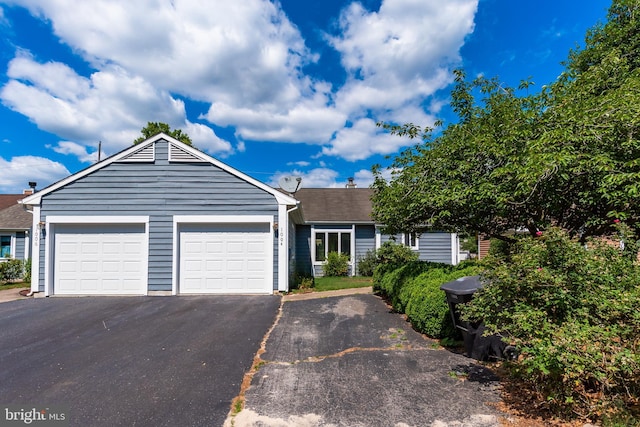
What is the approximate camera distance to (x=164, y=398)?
3533mm

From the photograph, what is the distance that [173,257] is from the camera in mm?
9820

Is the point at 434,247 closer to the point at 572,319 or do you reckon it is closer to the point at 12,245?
the point at 572,319

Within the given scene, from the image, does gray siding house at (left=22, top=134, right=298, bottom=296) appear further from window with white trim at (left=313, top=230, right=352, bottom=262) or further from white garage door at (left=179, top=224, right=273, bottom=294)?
window with white trim at (left=313, top=230, right=352, bottom=262)

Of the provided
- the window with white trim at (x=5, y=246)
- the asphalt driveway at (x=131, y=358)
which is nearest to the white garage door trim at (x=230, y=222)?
the asphalt driveway at (x=131, y=358)

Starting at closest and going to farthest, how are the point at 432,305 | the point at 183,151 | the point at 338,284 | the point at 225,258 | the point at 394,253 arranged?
1. the point at 432,305
2. the point at 225,258
3. the point at 183,151
4. the point at 338,284
5. the point at 394,253

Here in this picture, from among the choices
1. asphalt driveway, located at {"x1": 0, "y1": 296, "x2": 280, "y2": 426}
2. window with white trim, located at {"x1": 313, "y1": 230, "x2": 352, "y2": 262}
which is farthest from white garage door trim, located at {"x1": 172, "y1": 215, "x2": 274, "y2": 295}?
window with white trim, located at {"x1": 313, "y1": 230, "x2": 352, "y2": 262}

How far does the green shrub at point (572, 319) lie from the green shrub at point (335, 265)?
11.3 metres

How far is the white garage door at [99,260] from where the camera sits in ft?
32.3

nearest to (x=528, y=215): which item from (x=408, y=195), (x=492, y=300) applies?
(x=408, y=195)

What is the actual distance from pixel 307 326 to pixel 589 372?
4.57 metres

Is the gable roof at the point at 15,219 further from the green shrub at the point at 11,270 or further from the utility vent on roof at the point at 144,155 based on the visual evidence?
the utility vent on roof at the point at 144,155

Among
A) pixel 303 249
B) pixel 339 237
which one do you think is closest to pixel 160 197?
pixel 303 249

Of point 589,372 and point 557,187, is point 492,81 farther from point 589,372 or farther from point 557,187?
point 589,372

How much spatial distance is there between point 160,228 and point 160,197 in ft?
3.09
